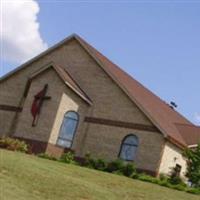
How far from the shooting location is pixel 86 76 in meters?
39.4

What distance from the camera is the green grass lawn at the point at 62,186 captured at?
17.9 m

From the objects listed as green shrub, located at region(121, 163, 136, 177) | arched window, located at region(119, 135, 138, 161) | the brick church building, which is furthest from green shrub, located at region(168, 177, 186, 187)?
arched window, located at region(119, 135, 138, 161)

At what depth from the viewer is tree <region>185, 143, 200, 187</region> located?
114 ft

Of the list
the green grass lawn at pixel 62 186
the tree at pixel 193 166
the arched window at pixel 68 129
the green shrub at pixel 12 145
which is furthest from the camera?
the arched window at pixel 68 129

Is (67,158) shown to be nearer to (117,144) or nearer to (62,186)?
(117,144)

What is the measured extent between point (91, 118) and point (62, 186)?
17.7 meters

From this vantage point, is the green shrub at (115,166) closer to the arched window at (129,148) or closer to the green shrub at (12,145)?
the arched window at (129,148)

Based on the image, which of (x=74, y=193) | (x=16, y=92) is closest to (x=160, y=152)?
(x=16, y=92)

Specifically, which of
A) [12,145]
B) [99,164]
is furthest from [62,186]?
[12,145]

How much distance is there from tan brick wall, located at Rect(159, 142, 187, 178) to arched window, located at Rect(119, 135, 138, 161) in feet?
6.41

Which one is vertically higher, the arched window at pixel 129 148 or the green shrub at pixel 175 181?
the arched window at pixel 129 148

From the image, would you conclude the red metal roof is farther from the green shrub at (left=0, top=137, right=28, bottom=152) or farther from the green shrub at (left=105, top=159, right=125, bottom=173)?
the green shrub at (left=0, top=137, right=28, bottom=152)

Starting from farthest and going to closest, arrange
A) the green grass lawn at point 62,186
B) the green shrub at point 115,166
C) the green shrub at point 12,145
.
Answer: the green shrub at point 12,145 → the green shrub at point 115,166 → the green grass lawn at point 62,186

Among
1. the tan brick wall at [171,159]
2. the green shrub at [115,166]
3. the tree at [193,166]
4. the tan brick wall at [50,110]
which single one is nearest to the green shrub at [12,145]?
the tan brick wall at [50,110]
